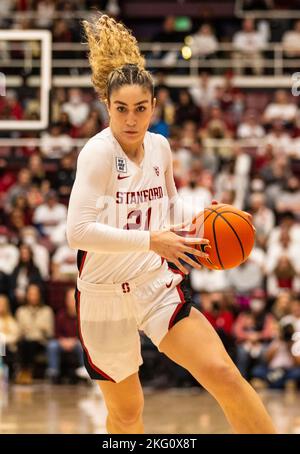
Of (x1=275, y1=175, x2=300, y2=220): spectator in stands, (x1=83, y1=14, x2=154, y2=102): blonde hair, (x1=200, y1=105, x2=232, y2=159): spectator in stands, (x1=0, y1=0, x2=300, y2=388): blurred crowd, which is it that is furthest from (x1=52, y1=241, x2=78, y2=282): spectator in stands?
(x1=83, y1=14, x2=154, y2=102): blonde hair

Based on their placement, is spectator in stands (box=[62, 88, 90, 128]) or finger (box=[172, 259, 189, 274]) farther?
spectator in stands (box=[62, 88, 90, 128])

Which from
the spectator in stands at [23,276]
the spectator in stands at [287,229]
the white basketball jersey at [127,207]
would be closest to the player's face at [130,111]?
the white basketball jersey at [127,207]

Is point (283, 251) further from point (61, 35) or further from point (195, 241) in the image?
point (195, 241)

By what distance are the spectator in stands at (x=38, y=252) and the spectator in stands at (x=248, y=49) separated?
19.8ft

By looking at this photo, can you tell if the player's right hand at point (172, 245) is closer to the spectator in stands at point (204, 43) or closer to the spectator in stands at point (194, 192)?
the spectator in stands at point (194, 192)

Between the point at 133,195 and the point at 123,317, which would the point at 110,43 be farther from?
the point at 123,317

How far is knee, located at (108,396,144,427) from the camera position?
5.10 metres

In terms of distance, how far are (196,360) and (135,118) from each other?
1.26 meters

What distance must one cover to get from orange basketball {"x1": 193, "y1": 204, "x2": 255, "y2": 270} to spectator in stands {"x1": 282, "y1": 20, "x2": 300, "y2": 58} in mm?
13128

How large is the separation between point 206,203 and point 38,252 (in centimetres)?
241

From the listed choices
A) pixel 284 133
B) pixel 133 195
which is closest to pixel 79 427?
pixel 133 195

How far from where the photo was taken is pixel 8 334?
12.4m

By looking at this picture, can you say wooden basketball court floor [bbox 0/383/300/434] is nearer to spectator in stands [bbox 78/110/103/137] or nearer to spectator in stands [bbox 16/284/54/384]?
spectator in stands [bbox 16/284/54/384]

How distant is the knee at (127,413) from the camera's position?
16.7ft
